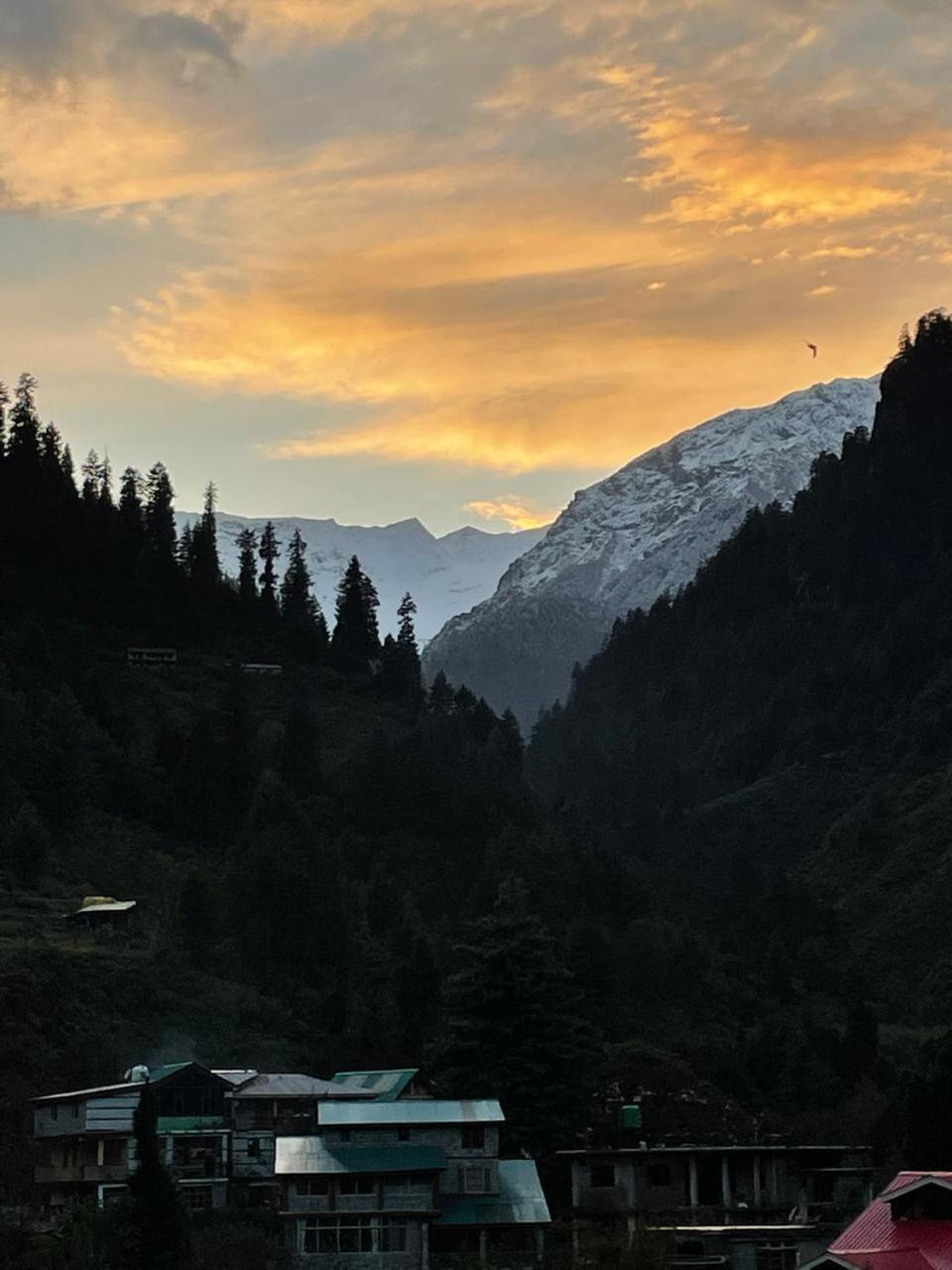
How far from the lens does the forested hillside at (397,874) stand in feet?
325

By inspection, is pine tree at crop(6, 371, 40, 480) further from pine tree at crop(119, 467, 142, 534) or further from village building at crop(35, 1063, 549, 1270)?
village building at crop(35, 1063, 549, 1270)

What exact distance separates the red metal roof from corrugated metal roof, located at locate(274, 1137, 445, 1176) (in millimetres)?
20435

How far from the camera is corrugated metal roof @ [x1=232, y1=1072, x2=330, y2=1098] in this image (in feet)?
281

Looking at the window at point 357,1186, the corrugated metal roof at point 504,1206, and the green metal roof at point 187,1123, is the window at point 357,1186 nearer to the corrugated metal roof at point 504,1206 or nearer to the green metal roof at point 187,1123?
the corrugated metal roof at point 504,1206

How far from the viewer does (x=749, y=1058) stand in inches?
4407

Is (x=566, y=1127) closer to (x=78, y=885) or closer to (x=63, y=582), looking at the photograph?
(x=78, y=885)

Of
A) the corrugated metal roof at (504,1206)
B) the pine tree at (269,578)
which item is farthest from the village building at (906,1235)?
the pine tree at (269,578)

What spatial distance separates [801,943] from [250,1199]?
68581 millimetres

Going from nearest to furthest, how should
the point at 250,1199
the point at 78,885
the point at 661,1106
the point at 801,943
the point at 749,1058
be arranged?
the point at 250,1199 < the point at 661,1106 < the point at 749,1058 < the point at 78,885 < the point at 801,943

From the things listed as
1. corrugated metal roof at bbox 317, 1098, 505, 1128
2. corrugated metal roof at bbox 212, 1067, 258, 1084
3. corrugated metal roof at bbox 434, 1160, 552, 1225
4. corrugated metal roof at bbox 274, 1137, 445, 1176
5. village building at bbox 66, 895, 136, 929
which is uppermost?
village building at bbox 66, 895, 136, 929

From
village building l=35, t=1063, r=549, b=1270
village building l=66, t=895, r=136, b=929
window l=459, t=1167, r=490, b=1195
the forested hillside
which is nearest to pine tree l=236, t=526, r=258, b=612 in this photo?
the forested hillside

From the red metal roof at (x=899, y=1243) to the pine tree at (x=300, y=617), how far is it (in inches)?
4884

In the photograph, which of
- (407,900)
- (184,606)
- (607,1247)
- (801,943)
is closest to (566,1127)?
(607,1247)

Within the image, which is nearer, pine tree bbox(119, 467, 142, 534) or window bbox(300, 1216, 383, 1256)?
window bbox(300, 1216, 383, 1256)
